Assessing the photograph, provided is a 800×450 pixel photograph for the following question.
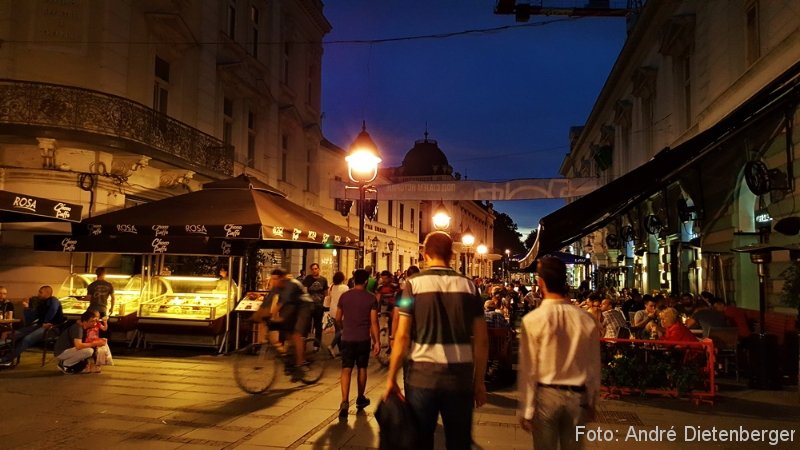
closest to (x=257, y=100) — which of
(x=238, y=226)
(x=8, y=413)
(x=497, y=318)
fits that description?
(x=238, y=226)

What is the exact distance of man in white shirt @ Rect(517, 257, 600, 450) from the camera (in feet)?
11.8

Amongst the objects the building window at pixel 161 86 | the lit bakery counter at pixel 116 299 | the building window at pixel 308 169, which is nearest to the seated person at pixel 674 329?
the lit bakery counter at pixel 116 299

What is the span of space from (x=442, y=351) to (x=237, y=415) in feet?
14.2

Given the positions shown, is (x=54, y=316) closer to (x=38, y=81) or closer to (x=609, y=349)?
(x=38, y=81)

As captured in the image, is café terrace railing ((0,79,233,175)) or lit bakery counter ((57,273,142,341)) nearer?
lit bakery counter ((57,273,142,341))

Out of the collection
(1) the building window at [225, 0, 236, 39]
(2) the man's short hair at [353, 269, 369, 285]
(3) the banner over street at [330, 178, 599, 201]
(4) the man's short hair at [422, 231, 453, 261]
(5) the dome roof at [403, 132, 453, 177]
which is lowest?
(2) the man's short hair at [353, 269, 369, 285]

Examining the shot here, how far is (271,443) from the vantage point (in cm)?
602

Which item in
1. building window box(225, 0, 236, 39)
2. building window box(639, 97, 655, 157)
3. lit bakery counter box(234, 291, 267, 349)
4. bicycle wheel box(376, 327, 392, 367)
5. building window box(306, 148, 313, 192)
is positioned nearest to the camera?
bicycle wheel box(376, 327, 392, 367)

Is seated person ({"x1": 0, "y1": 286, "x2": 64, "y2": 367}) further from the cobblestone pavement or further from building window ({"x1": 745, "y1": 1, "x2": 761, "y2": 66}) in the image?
building window ({"x1": 745, "y1": 1, "x2": 761, "y2": 66})

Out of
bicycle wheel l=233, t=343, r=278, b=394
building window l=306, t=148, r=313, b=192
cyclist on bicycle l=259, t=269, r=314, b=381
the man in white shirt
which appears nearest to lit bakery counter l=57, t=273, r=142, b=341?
bicycle wheel l=233, t=343, r=278, b=394

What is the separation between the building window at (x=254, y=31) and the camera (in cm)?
2248

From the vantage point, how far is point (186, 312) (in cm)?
1223

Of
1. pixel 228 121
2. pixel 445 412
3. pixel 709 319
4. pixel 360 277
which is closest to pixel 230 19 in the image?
pixel 228 121

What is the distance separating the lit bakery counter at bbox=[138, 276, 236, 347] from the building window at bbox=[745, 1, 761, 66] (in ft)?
40.3
